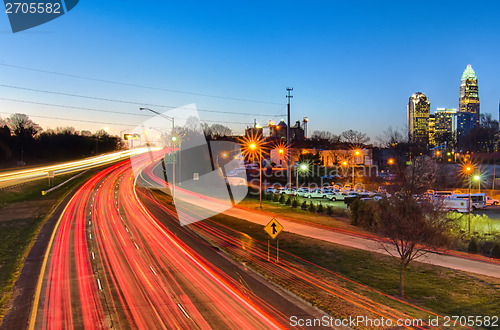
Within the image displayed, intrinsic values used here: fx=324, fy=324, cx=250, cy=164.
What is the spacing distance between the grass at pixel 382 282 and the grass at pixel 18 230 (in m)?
10.5

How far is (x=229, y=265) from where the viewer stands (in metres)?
16.6

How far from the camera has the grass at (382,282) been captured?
11914 mm

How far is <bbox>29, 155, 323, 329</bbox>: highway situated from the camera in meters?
10.5

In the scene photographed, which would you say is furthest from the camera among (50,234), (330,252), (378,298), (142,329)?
(50,234)

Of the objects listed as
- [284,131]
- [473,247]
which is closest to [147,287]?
[473,247]

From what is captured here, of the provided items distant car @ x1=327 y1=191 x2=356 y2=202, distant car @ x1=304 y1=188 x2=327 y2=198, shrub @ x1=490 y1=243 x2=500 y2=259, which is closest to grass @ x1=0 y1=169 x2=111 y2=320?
shrub @ x1=490 y1=243 x2=500 y2=259

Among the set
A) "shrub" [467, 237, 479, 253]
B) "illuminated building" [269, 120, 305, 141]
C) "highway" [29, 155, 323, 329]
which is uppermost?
"illuminated building" [269, 120, 305, 141]

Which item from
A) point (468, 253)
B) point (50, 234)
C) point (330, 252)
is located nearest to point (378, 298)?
point (330, 252)

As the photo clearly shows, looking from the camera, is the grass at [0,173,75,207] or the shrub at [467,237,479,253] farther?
the grass at [0,173,75,207]

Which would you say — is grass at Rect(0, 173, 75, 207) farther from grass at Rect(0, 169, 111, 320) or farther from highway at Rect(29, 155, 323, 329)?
highway at Rect(29, 155, 323, 329)

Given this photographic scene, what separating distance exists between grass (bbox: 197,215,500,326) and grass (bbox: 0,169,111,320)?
10519 millimetres

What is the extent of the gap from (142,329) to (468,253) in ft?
66.8

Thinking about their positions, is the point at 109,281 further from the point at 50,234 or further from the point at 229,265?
the point at 50,234

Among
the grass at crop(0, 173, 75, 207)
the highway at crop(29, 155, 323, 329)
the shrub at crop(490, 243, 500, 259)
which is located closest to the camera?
the highway at crop(29, 155, 323, 329)
